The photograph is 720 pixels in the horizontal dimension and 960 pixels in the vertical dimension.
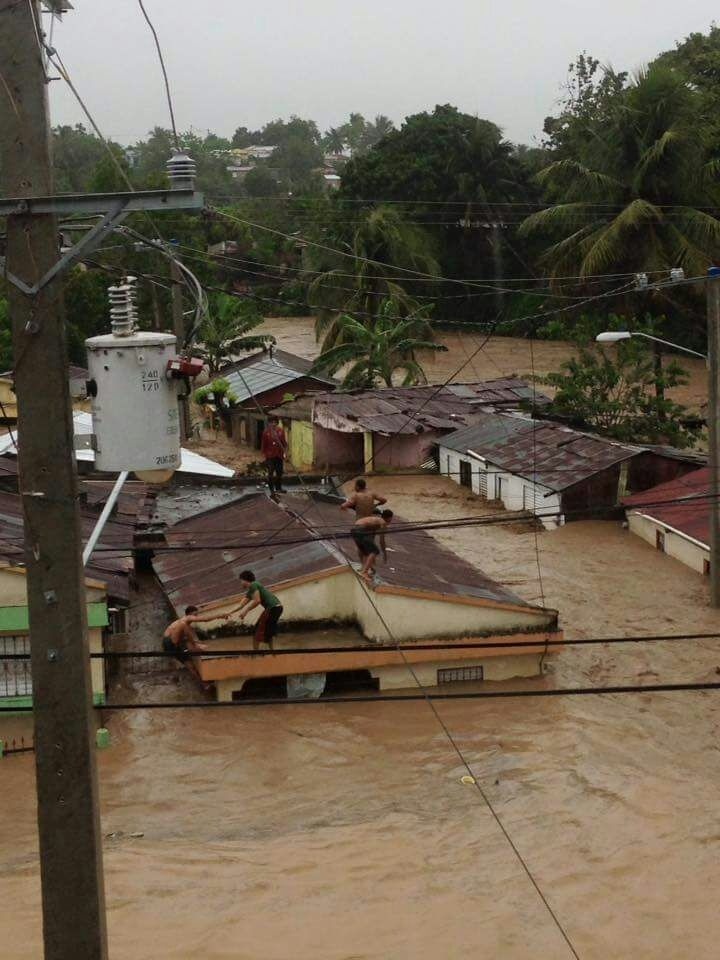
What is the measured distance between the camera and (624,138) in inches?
1431

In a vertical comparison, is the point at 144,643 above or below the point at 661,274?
below

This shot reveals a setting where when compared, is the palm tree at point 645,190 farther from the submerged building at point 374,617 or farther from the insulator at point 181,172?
the insulator at point 181,172

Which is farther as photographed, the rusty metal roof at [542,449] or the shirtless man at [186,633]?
the rusty metal roof at [542,449]

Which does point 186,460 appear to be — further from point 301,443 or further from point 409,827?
point 409,827

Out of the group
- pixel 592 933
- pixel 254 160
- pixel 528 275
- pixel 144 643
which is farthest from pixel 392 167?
pixel 254 160

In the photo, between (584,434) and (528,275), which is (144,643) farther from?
(528,275)

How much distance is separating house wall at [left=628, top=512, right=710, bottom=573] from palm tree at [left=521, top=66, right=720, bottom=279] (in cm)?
1250

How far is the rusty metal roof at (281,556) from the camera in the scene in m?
16.6

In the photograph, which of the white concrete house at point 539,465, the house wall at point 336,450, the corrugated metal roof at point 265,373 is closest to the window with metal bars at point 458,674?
the white concrete house at point 539,465

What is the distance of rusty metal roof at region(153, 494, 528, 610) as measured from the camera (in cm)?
1661

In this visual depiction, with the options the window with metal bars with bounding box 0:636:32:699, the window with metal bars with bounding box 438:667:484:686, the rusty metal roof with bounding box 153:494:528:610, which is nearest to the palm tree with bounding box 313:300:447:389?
the rusty metal roof with bounding box 153:494:528:610

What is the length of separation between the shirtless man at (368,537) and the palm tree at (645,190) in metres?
21.3

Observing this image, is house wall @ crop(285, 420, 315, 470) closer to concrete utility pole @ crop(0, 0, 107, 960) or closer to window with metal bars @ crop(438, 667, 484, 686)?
window with metal bars @ crop(438, 667, 484, 686)

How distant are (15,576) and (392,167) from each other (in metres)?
42.7
